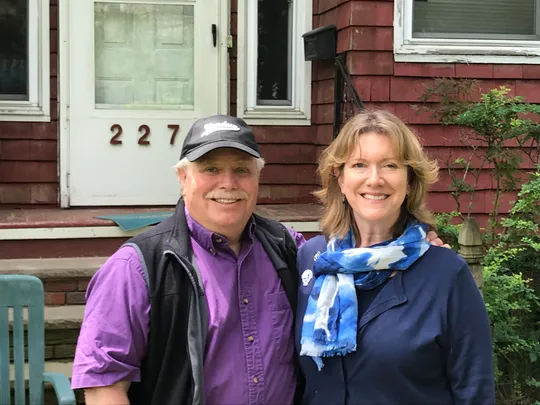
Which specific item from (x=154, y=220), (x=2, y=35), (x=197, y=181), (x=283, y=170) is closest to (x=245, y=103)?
(x=283, y=170)

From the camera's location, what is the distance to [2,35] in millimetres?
5059

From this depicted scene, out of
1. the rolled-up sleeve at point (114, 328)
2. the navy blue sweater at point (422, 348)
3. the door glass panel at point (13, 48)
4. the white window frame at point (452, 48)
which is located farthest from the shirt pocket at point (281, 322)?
the door glass panel at point (13, 48)

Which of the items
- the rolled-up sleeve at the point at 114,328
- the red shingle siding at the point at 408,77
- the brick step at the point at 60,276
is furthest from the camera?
the red shingle siding at the point at 408,77

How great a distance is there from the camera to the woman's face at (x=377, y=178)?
1887mm

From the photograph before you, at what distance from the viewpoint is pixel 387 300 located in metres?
1.83

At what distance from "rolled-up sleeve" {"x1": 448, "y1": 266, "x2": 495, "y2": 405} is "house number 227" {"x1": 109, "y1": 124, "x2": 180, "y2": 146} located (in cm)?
364

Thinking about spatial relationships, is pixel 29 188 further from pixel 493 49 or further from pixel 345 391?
pixel 345 391

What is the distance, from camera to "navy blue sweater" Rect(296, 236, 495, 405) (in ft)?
5.79

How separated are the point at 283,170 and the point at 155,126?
0.99 m

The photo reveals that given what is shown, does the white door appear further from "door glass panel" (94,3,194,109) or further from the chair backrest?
the chair backrest

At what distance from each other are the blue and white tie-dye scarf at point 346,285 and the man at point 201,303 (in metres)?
0.10

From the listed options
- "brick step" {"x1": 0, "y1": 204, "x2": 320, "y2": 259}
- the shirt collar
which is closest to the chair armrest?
the shirt collar

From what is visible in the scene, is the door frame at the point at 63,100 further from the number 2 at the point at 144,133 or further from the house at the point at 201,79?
the number 2 at the point at 144,133

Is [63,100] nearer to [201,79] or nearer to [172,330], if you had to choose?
[201,79]
